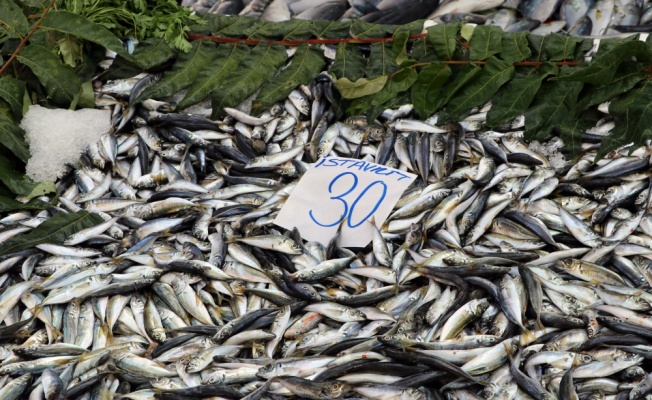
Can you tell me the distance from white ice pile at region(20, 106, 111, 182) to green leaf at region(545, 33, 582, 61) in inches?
72.9

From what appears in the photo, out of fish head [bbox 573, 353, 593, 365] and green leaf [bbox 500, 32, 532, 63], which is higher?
green leaf [bbox 500, 32, 532, 63]

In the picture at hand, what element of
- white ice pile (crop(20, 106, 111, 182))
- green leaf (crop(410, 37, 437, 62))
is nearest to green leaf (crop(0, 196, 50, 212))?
white ice pile (crop(20, 106, 111, 182))

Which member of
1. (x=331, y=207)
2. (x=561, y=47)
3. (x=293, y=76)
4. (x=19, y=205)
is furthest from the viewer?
(x=293, y=76)

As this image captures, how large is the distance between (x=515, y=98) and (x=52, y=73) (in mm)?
1935

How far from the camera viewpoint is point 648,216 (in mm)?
2682

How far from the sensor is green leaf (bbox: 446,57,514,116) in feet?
10.7

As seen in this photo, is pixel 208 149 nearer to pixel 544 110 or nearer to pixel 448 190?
pixel 448 190

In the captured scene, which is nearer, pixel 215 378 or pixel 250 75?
pixel 215 378

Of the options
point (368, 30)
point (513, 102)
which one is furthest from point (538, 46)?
point (368, 30)

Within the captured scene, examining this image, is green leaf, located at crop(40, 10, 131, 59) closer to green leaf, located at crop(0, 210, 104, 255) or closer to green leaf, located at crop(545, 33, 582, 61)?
green leaf, located at crop(0, 210, 104, 255)

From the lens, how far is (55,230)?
2.87m

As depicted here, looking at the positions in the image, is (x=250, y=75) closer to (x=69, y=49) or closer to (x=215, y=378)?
(x=69, y=49)

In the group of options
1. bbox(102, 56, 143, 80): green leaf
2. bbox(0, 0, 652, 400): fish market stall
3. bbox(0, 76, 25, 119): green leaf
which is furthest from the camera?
bbox(102, 56, 143, 80): green leaf

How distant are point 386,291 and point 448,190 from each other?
1.83 feet
